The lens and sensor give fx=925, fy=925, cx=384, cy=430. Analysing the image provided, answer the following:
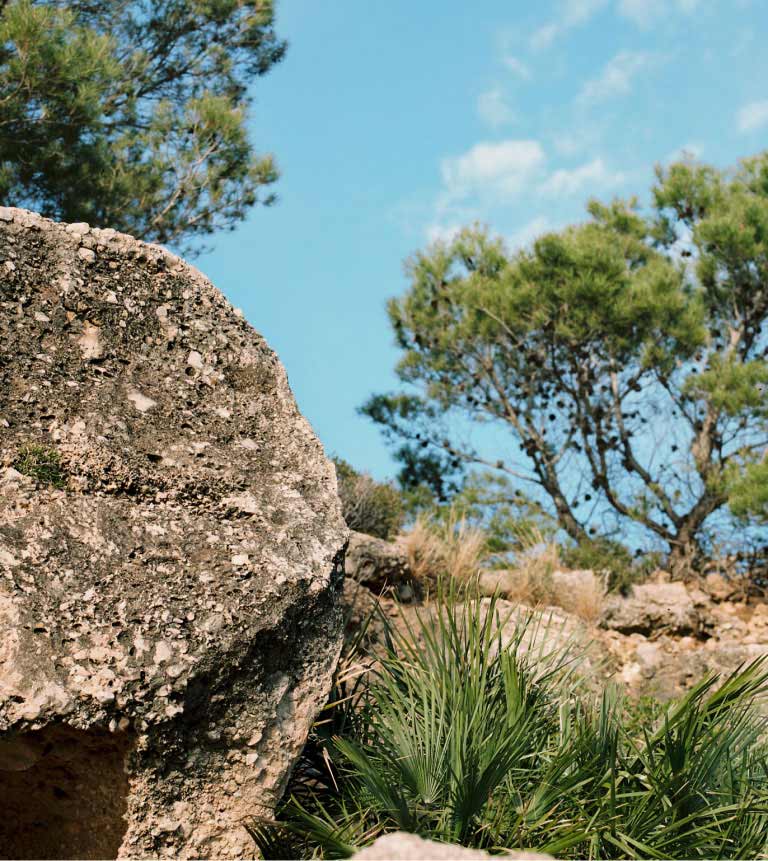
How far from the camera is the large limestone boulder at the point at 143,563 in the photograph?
280 centimetres

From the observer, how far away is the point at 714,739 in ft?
11.2

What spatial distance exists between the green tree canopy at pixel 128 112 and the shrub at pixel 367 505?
13.1 feet

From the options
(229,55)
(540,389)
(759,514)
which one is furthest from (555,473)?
(229,55)

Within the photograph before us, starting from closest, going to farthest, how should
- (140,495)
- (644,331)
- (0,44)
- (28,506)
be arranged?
(28,506) < (140,495) < (0,44) < (644,331)

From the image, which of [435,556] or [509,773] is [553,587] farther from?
[509,773]

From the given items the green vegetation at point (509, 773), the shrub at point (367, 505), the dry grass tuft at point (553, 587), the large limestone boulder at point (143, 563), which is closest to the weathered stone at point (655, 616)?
the dry grass tuft at point (553, 587)

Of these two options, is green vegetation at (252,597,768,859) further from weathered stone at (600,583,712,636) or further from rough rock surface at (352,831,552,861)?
weathered stone at (600,583,712,636)

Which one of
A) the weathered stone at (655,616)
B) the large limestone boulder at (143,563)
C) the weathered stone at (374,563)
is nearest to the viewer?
the large limestone boulder at (143,563)

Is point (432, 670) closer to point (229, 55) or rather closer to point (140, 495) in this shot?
point (140, 495)

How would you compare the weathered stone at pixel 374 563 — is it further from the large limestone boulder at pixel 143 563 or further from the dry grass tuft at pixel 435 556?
the large limestone boulder at pixel 143 563

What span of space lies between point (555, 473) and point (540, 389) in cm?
116

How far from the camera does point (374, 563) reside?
747 cm

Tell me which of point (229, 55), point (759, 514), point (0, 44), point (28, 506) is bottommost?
point (28, 506)

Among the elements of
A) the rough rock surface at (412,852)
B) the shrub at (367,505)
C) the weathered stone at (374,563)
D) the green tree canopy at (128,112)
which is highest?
the green tree canopy at (128,112)
